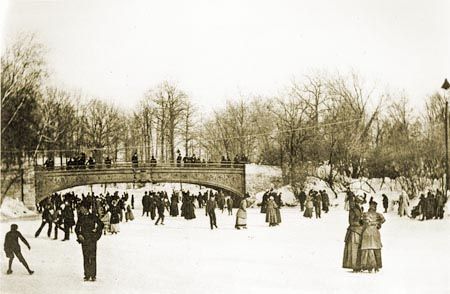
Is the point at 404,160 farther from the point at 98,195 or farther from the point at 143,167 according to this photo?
the point at 98,195

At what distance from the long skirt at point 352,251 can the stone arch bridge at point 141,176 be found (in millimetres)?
4218

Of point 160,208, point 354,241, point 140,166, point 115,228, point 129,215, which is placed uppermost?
point 140,166

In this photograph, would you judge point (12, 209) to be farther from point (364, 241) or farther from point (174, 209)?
point (174, 209)

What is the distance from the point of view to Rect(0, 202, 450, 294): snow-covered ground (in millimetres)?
7824

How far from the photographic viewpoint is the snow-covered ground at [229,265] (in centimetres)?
782

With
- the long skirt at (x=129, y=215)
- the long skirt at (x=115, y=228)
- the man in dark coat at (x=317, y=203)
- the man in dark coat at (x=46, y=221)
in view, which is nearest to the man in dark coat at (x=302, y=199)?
the man in dark coat at (x=317, y=203)

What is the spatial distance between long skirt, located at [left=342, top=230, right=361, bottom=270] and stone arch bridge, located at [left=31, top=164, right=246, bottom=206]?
4218 millimetres

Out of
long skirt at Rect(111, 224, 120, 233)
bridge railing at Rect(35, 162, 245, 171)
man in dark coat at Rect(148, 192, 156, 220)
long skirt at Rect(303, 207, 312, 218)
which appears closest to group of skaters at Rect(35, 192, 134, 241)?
long skirt at Rect(111, 224, 120, 233)

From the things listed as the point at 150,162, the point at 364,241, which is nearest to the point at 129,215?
the point at 150,162

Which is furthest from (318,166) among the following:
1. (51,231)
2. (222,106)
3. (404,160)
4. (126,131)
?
(51,231)

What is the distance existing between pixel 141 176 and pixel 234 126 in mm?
2573

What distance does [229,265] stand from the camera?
326 inches

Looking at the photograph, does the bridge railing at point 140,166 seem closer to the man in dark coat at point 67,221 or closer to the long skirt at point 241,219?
the man in dark coat at point 67,221

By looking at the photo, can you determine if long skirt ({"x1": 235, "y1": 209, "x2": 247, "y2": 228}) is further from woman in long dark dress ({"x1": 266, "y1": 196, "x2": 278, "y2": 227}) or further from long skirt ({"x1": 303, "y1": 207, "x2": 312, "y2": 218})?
long skirt ({"x1": 303, "y1": 207, "x2": 312, "y2": 218})
